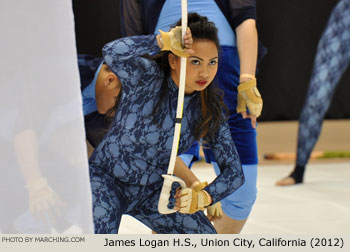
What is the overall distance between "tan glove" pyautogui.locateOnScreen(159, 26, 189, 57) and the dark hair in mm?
A: 89

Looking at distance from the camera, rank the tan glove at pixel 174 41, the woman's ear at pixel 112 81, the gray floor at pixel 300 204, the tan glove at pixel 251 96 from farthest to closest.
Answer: the gray floor at pixel 300 204, the woman's ear at pixel 112 81, the tan glove at pixel 251 96, the tan glove at pixel 174 41

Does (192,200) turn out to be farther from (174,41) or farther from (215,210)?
(174,41)

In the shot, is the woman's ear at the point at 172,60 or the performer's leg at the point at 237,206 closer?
the woman's ear at the point at 172,60

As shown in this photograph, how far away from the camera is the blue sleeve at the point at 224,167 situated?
5.54 ft

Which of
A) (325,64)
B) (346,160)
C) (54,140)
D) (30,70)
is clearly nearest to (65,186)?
(54,140)

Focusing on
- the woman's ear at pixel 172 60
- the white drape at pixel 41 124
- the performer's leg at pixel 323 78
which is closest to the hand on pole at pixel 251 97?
the woman's ear at pixel 172 60

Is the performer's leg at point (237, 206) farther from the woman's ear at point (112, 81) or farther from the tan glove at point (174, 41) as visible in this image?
the tan glove at point (174, 41)

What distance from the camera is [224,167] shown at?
172 centimetres

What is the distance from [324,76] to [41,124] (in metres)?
2.09

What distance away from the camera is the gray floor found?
2.50m

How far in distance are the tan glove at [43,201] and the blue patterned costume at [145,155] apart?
198 millimetres

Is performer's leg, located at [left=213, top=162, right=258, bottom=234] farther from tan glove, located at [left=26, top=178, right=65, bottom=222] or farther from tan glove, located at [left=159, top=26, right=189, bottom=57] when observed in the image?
tan glove, located at [left=26, top=178, right=65, bottom=222]

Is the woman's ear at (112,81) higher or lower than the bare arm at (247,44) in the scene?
Answer: lower

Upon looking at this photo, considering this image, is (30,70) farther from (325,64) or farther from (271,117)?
(325,64)
